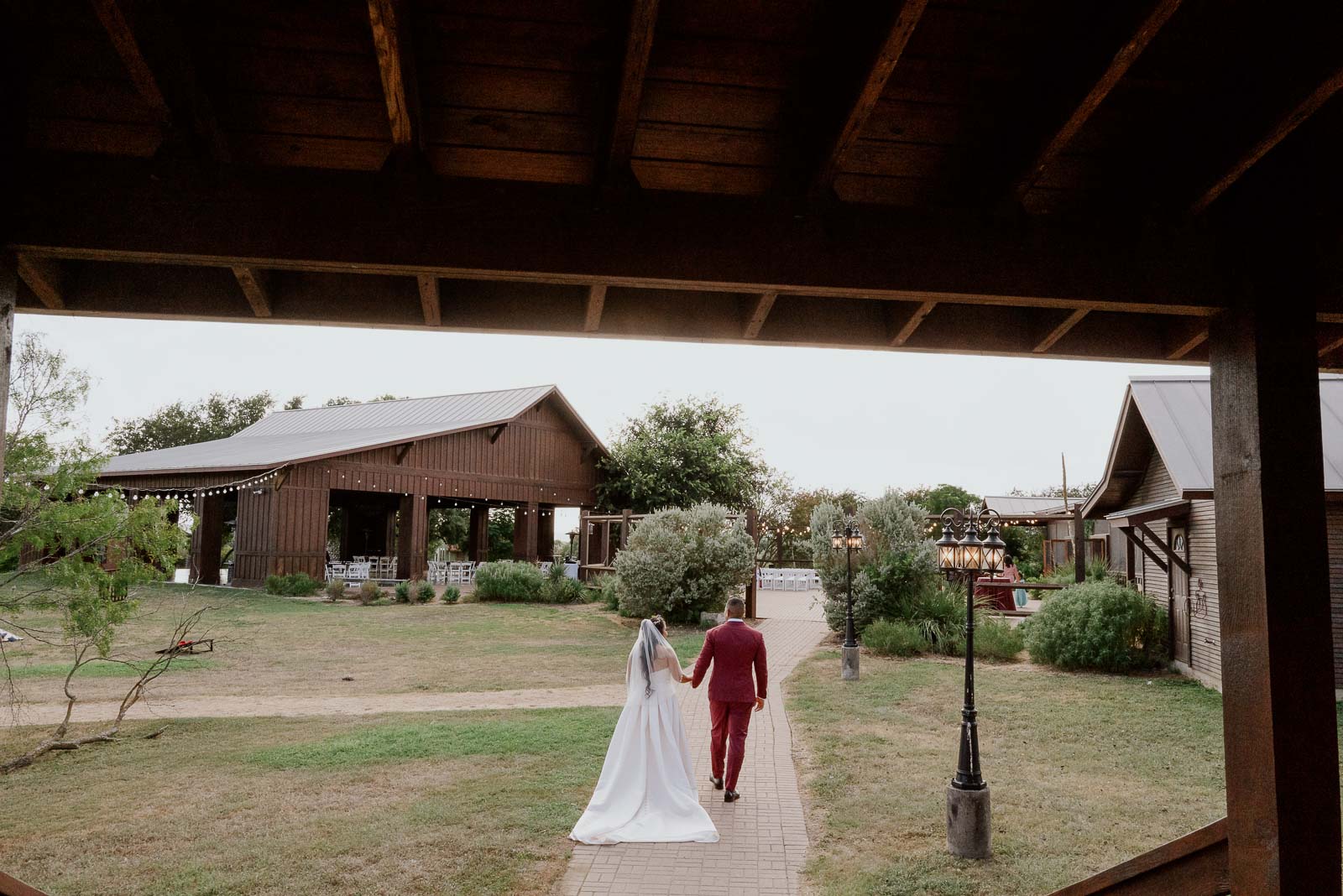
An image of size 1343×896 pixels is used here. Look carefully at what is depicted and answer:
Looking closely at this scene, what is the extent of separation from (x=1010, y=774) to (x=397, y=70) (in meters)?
8.33

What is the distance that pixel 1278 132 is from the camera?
2.52m

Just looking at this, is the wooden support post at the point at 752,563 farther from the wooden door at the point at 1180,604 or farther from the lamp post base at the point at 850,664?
the wooden door at the point at 1180,604

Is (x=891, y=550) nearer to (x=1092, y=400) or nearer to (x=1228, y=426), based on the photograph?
(x=1228, y=426)

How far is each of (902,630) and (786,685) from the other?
11.6 ft

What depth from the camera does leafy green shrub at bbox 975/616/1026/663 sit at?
15711mm

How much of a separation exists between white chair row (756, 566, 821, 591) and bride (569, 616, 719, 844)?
28.1 meters

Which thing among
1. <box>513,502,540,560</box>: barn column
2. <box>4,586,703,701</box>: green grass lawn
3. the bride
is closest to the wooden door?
<box>4,586,703,701</box>: green grass lawn

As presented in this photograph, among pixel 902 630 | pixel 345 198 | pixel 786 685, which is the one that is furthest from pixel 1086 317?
pixel 902 630

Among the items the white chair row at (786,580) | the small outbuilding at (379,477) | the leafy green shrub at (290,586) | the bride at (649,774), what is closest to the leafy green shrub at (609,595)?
the small outbuilding at (379,477)

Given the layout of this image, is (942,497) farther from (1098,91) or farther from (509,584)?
(1098,91)

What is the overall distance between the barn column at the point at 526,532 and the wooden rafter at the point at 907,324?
29.2m

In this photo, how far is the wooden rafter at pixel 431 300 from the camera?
10.2 feet

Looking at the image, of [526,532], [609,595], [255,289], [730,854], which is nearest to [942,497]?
[526,532]

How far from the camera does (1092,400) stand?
222ft
